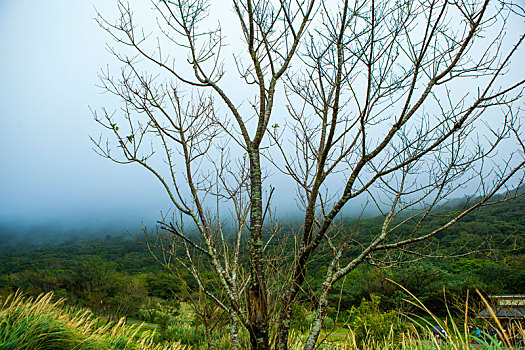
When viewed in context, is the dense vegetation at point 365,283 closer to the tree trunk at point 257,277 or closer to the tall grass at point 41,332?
the tall grass at point 41,332

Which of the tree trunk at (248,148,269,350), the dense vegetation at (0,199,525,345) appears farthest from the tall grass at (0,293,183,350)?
the dense vegetation at (0,199,525,345)

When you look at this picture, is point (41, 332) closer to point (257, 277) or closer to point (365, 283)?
point (257, 277)

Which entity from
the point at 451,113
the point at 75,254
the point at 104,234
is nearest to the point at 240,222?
the point at 451,113

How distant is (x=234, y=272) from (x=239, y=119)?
1.43 metres

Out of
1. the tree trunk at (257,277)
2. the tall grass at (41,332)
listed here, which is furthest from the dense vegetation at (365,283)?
the tree trunk at (257,277)

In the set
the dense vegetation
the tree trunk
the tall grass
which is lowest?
the dense vegetation

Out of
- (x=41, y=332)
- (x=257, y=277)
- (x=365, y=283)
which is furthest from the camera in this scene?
(x=365, y=283)

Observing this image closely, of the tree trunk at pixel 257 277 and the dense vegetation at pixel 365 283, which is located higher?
the tree trunk at pixel 257 277

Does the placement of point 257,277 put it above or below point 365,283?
above

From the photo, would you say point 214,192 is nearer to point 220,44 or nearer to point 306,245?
point 306,245

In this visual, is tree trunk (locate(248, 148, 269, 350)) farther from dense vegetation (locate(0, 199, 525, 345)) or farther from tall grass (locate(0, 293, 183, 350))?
dense vegetation (locate(0, 199, 525, 345))

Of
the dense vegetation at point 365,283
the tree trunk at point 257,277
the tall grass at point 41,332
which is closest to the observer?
the tree trunk at point 257,277

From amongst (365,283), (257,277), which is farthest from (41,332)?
(365,283)

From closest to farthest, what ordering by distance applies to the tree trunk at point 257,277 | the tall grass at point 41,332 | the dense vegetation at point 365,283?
the tree trunk at point 257,277 → the tall grass at point 41,332 → the dense vegetation at point 365,283
